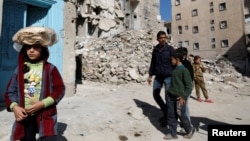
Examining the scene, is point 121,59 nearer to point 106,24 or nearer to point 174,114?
point 174,114

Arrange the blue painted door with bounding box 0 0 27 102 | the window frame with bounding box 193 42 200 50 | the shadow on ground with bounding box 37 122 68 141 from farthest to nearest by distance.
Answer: the window frame with bounding box 193 42 200 50
the blue painted door with bounding box 0 0 27 102
the shadow on ground with bounding box 37 122 68 141

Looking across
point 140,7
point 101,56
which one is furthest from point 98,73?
point 140,7

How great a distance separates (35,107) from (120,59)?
10.7 m

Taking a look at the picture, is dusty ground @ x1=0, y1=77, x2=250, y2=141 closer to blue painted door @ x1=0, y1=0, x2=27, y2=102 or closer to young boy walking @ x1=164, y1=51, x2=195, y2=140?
young boy walking @ x1=164, y1=51, x2=195, y2=140

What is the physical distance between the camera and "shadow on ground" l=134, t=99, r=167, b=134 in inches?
174

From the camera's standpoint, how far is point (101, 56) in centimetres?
1302

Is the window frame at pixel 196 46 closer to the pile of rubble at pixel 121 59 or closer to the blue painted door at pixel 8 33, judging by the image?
the pile of rubble at pixel 121 59

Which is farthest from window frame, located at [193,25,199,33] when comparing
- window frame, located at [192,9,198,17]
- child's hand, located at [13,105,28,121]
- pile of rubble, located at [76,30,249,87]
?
child's hand, located at [13,105,28,121]

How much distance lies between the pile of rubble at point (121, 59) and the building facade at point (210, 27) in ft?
67.8

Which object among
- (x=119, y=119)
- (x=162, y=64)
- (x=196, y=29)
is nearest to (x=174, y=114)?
(x=162, y=64)

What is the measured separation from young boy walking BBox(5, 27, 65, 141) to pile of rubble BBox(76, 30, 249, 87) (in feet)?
27.8

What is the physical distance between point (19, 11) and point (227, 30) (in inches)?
1313

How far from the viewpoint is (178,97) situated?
3674 millimetres

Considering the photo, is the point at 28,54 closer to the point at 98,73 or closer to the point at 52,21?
the point at 52,21
